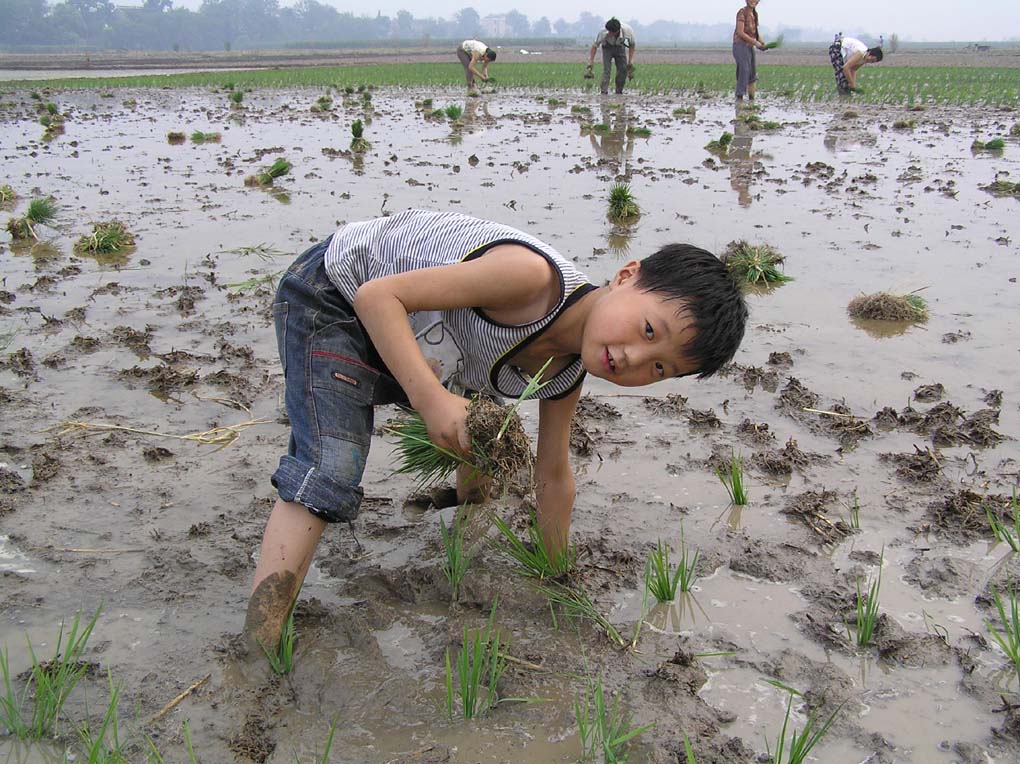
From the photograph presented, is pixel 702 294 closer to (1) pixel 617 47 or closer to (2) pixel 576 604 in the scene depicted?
(2) pixel 576 604

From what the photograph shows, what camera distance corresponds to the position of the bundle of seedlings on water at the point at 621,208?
6.82m

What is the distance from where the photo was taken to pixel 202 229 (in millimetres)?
6664

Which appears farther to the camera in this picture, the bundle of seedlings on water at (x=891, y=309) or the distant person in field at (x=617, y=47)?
the distant person in field at (x=617, y=47)

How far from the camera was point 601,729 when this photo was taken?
186 centimetres

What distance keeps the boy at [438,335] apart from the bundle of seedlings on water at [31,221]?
4875 mm

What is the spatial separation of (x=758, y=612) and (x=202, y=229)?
5485mm

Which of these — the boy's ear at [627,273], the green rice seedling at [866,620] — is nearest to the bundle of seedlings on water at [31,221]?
the boy's ear at [627,273]

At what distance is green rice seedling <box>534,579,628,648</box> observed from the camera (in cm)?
236

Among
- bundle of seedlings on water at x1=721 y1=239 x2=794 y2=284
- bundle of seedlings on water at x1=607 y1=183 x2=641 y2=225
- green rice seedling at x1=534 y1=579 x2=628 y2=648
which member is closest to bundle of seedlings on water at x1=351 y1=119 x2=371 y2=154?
bundle of seedlings on water at x1=607 y1=183 x2=641 y2=225

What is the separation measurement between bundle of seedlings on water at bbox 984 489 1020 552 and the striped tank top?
1396mm

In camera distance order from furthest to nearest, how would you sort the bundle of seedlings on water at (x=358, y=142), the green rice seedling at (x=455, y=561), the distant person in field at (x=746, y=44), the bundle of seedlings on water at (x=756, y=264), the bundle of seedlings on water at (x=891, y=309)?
the distant person in field at (x=746, y=44), the bundle of seedlings on water at (x=358, y=142), the bundle of seedlings on water at (x=756, y=264), the bundle of seedlings on water at (x=891, y=309), the green rice seedling at (x=455, y=561)

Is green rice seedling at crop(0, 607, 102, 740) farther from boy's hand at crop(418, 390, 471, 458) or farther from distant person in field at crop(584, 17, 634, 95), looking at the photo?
distant person in field at crop(584, 17, 634, 95)

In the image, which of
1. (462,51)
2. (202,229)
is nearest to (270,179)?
(202,229)

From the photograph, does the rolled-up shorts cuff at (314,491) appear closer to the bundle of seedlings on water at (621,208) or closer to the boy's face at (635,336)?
the boy's face at (635,336)
